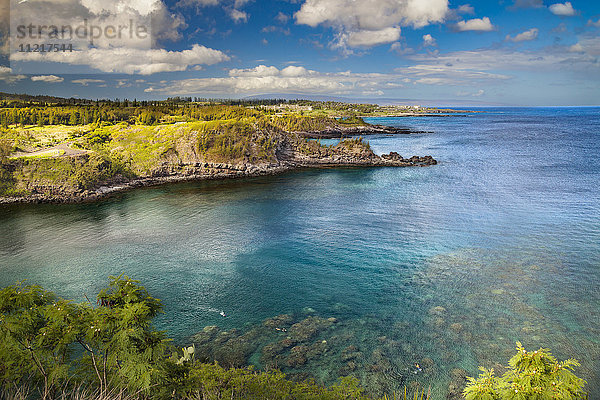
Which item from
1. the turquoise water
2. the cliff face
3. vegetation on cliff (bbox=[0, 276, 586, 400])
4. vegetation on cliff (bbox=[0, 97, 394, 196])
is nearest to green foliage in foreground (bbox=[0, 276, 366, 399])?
vegetation on cliff (bbox=[0, 276, 586, 400])

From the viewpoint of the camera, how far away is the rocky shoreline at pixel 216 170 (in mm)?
58812

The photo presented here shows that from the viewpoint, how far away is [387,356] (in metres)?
21.2

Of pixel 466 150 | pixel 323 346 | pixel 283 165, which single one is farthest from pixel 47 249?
pixel 466 150

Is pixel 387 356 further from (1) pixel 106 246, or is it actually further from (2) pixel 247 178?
(2) pixel 247 178

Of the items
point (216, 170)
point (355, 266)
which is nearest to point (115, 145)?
point (216, 170)

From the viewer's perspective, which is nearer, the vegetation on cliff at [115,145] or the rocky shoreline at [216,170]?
the rocky shoreline at [216,170]

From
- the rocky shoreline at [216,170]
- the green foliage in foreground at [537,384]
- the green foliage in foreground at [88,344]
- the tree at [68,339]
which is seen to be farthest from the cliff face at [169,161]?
the green foliage in foreground at [537,384]

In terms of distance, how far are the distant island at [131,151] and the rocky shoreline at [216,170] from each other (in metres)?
0.17

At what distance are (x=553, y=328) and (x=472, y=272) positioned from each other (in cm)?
837

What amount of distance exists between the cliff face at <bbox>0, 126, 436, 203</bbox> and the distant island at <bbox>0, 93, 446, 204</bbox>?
15 cm

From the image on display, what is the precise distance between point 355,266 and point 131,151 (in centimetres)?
6364

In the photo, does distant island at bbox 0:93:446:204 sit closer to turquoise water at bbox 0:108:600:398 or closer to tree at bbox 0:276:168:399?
turquoise water at bbox 0:108:600:398

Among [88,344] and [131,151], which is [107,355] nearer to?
[88,344]

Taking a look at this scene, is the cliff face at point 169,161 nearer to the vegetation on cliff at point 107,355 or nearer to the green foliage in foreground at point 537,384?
the vegetation on cliff at point 107,355
